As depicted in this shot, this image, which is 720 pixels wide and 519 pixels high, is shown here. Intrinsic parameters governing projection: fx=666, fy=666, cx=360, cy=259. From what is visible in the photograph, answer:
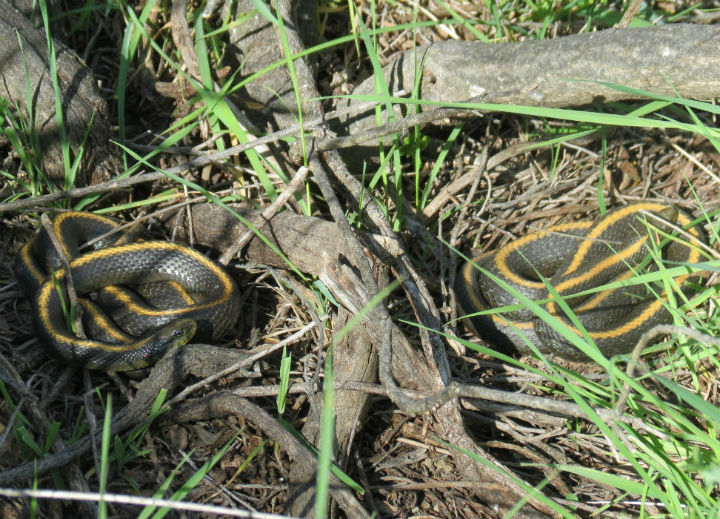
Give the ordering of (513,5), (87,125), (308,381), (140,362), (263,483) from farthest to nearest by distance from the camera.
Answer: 1. (513,5)
2. (87,125)
3. (140,362)
4. (308,381)
5. (263,483)

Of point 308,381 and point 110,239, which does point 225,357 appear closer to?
point 308,381

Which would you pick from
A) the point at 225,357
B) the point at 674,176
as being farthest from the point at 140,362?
the point at 674,176

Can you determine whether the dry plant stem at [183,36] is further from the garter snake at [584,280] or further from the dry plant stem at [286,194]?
the garter snake at [584,280]

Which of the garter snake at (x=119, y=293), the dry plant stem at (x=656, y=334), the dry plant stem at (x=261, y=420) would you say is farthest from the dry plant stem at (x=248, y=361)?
the dry plant stem at (x=656, y=334)

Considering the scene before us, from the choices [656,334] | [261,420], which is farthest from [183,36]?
[656,334]

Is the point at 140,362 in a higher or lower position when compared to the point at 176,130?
lower

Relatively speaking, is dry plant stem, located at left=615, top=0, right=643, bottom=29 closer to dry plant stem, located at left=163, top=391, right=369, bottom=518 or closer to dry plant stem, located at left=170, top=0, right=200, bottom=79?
dry plant stem, located at left=170, top=0, right=200, bottom=79

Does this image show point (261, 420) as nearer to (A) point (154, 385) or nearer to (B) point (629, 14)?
(A) point (154, 385)
